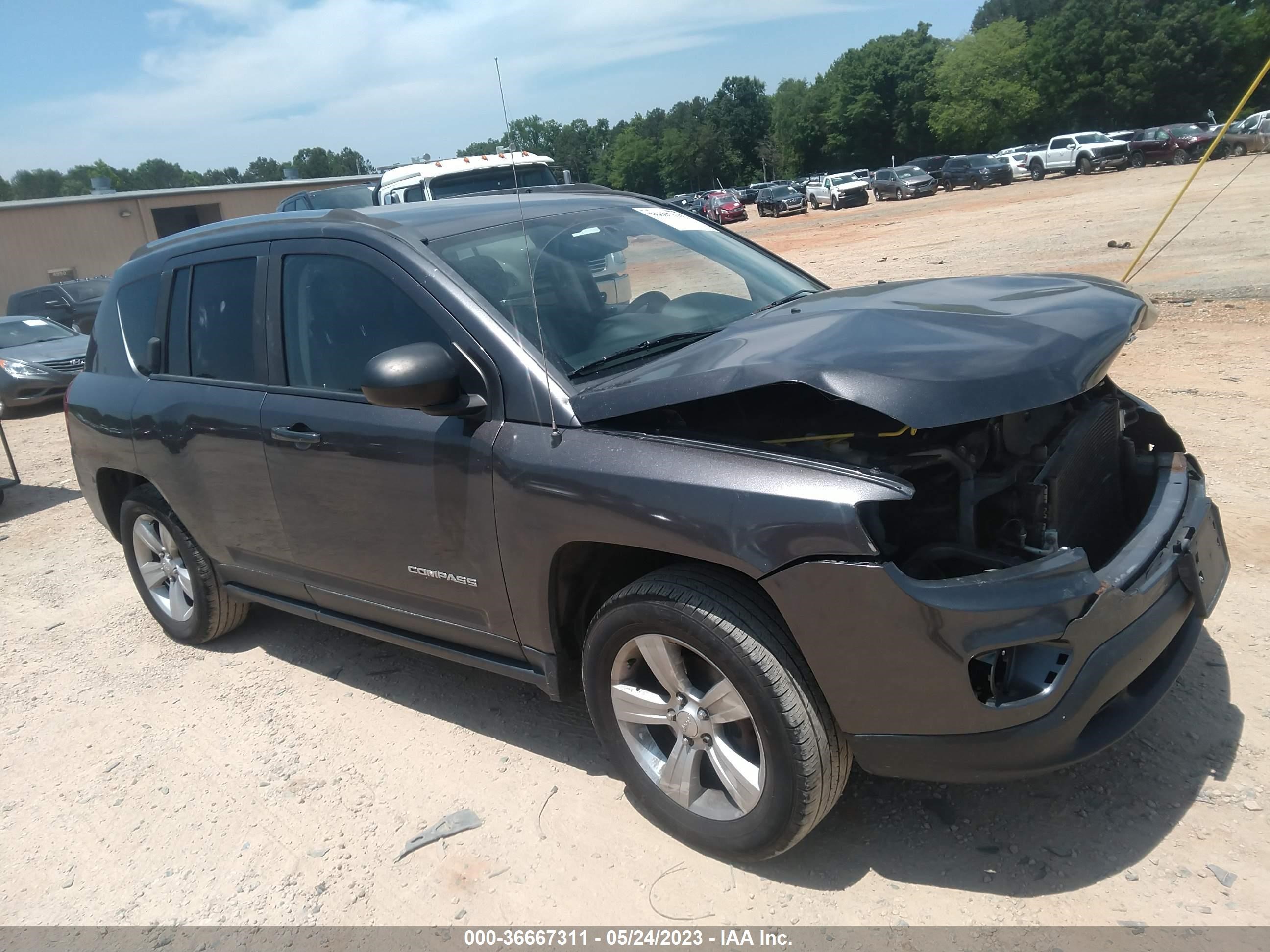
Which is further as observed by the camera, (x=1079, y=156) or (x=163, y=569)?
(x=1079, y=156)

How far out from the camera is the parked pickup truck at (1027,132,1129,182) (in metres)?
39.3

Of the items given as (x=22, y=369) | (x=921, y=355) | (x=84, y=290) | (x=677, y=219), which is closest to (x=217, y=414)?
(x=677, y=219)

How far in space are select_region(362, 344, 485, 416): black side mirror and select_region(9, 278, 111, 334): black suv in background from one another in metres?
17.0

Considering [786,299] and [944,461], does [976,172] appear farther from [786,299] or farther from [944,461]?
[944,461]

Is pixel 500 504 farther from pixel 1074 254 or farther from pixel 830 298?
pixel 1074 254

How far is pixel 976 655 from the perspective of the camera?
2.29 m

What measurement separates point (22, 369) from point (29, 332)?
1.77 meters

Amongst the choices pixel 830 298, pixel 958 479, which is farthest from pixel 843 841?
pixel 830 298

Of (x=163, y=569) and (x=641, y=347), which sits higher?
(x=641, y=347)

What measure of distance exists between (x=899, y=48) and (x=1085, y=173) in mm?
52452

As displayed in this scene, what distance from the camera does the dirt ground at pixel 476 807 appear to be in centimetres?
266

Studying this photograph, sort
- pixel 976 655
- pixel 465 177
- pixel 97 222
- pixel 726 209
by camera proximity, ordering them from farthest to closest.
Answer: pixel 726 209
pixel 97 222
pixel 465 177
pixel 976 655

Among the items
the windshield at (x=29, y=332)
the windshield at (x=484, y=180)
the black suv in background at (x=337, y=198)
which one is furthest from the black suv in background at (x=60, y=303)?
the windshield at (x=484, y=180)

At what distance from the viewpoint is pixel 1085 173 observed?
40.5 meters
